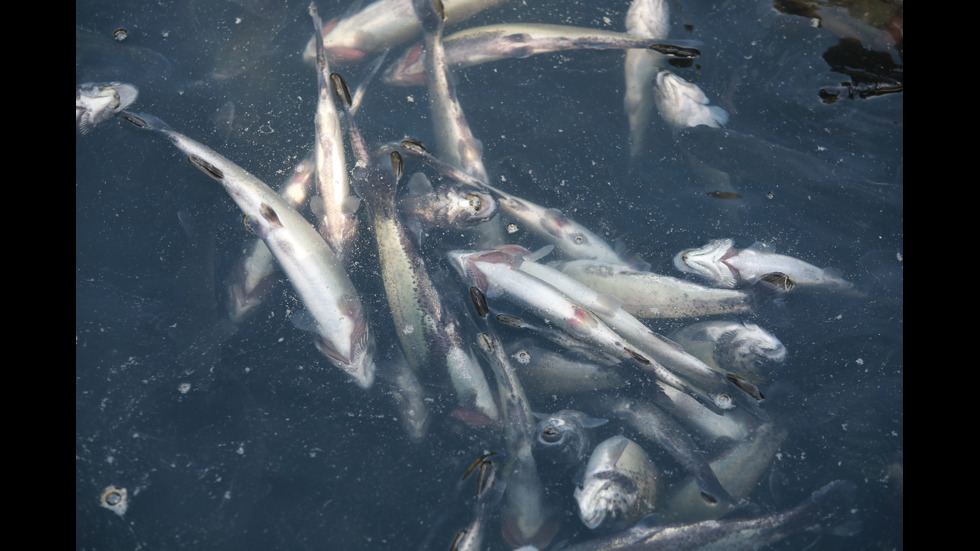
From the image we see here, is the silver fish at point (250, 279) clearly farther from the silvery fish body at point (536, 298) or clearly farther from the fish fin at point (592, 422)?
the fish fin at point (592, 422)

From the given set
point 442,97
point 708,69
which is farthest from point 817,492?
point 442,97

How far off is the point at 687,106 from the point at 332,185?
2.44 metres

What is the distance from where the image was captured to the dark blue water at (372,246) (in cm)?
290

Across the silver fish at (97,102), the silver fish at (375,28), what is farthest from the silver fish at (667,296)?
the silver fish at (97,102)

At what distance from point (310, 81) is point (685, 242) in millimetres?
2807

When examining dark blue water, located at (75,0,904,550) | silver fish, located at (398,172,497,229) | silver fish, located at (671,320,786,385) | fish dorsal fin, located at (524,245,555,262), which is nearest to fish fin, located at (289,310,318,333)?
dark blue water, located at (75,0,904,550)

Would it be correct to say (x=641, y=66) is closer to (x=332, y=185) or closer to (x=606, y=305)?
(x=606, y=305)

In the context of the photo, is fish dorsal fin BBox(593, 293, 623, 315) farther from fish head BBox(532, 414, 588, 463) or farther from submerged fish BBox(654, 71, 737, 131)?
submerged fish BBox(654, 71, 737, 131)

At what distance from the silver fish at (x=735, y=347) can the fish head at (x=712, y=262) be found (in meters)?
0.28

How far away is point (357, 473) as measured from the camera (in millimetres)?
2973

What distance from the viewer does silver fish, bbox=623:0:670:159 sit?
3779 millimetres

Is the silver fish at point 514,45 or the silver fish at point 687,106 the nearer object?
the silver fish at point 687,106

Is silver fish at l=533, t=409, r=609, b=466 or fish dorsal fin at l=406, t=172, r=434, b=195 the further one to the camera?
fish dorsal fin at l=406, t=172, r=434, b=195

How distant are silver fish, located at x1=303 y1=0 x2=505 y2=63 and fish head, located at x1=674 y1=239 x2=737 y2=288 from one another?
2.51 m
